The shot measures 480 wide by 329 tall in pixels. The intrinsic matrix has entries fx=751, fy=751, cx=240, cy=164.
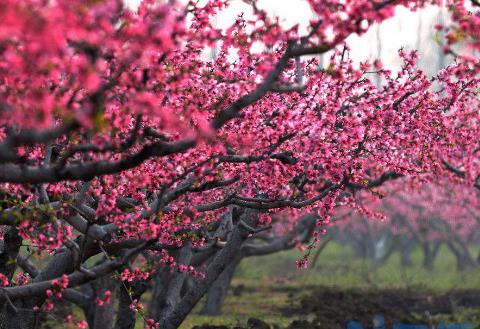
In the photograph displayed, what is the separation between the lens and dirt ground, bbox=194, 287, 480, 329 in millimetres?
19734

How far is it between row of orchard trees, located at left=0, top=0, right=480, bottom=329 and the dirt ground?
13.7ft

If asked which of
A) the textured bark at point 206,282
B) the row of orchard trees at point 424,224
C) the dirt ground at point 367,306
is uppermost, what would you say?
the row of orchard trees at point 424,224

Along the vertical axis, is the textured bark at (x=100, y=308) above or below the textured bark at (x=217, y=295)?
below

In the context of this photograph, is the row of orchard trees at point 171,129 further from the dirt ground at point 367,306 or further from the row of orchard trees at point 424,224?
the row of orchard trees at point 424,224

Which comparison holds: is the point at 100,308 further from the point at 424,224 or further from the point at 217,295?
the point at 424,224

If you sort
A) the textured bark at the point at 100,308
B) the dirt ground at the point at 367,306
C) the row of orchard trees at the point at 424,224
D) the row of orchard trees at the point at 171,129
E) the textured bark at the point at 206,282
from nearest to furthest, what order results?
the row of orchard trees at the point at 171,129, the textured bark at the point at 206,282, the textured bark at the point at 100,308, the dirt ground at the point at 367,306, the row of orchard trees at the point at 424,224

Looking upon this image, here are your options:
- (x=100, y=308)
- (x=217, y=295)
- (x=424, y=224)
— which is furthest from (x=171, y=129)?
(x=424, y=224)

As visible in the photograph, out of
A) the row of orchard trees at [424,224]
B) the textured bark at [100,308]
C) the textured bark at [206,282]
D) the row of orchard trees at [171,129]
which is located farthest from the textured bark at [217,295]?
the row of orchard trees at [424,224]

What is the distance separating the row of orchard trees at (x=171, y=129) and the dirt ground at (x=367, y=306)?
417cm

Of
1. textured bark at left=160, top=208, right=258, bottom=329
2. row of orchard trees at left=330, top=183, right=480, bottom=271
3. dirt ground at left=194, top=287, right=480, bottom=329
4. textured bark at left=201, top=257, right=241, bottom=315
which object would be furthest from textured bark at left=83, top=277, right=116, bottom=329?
A: row of orchard trees at left=330, top=183, right=480, bottom=271

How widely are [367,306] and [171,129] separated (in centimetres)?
1619

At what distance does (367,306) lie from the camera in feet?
76.1

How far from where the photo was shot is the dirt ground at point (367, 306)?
19734 mm

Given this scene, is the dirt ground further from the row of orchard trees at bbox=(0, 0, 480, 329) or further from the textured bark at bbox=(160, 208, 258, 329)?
the row of orchard trees at bbox=(0, 0, 480, 329)
